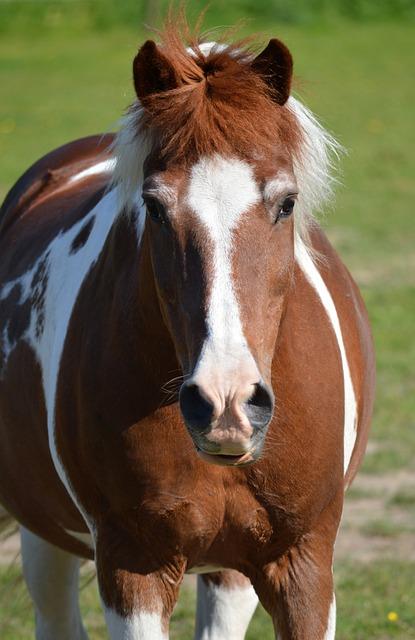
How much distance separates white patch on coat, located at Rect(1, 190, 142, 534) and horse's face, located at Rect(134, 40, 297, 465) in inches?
19.8

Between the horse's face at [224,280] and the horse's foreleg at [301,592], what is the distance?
568 millimetres

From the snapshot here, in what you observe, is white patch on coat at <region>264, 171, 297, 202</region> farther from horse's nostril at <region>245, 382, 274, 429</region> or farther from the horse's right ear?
horse's nostril at <region>245, 382, 274, 429</region>

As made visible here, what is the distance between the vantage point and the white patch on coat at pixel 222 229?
229 centimetres

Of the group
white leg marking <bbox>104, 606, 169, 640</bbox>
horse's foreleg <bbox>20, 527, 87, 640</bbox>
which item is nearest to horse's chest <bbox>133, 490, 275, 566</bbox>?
white leg marking <bbox>104, 606, 169, 640</bbox>

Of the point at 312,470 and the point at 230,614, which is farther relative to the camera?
the point at 230,614

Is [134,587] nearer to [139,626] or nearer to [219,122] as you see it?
[139,626]

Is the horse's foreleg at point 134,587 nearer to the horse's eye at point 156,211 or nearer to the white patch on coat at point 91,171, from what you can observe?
the horse's eye at point 156,211

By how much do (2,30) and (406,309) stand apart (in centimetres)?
1720

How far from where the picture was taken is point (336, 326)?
3.08 metres

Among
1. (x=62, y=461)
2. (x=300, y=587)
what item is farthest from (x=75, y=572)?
(x=300, y=587)

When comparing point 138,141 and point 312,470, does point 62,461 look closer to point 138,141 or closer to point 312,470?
point 312,470

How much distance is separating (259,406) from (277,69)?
0.81 m

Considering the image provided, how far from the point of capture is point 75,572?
4098 millimetres

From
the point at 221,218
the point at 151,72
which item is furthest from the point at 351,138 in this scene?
the point at 221,218
